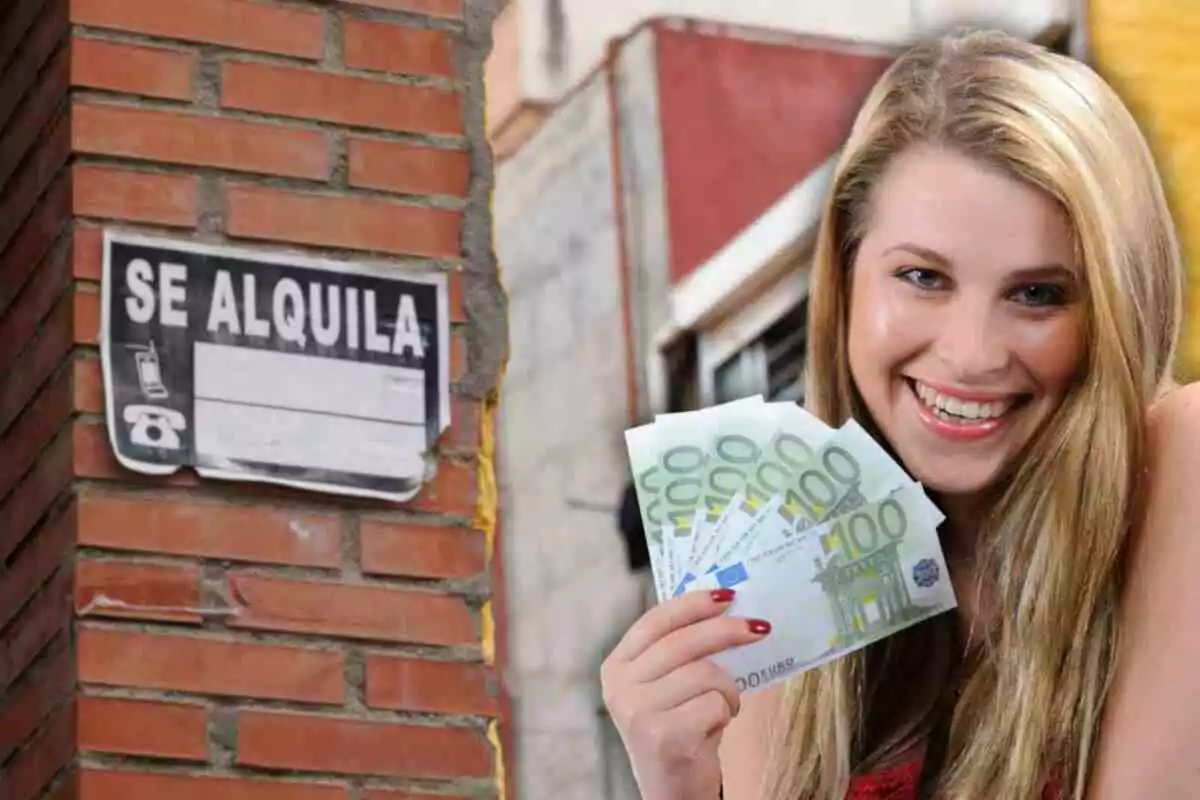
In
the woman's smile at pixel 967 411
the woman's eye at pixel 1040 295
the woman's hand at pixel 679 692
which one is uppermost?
the woman's eye at pixel 1040 295

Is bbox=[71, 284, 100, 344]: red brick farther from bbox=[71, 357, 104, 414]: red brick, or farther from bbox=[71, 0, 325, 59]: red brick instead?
bbox=[71, 0, 325, 59]: red brick

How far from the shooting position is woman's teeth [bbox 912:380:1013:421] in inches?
88.5

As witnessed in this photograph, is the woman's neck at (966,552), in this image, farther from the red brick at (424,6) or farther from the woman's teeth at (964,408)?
the red brick at (424,6)

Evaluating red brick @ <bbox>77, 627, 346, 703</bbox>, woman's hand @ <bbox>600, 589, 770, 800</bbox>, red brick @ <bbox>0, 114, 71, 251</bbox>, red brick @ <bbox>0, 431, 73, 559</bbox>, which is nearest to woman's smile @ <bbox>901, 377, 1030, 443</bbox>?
woman's hand @ <bbox>600, 589, 770, 800</bbox>

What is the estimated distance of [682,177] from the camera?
385cm

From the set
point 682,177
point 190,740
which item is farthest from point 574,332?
point 190,740

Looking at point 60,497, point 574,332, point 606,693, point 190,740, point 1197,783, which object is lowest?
point 1197,783

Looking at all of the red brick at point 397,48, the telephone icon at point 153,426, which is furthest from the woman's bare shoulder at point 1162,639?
the red brick at point 397,48

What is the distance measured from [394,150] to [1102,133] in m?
1.40

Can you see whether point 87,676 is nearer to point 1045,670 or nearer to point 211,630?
point 211,630

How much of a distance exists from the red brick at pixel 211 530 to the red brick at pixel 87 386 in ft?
0.32

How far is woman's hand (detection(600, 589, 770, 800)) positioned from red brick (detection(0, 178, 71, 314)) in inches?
49.1

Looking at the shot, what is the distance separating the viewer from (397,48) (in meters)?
3.50

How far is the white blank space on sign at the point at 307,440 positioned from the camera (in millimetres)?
3277
